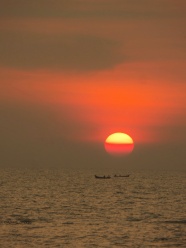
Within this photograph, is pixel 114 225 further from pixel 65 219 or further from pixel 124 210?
pixel 124 210

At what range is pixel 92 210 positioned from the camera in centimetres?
10981

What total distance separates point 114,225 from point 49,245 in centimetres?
1999

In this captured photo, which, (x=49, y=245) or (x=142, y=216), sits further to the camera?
(x=142, y=216)

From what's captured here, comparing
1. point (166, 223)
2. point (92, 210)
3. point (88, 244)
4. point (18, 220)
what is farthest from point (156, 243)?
point (92, 210)

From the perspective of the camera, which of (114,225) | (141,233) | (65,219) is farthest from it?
(65,219)

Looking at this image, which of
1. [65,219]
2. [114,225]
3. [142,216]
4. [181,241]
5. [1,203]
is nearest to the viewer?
[181,241]

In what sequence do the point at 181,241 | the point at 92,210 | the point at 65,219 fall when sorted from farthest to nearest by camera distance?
the point at 92,210 < the point at 65,219 < the point at 181,241

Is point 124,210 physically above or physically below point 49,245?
above

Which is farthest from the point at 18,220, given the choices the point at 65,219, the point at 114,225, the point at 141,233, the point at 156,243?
the point at 156,243

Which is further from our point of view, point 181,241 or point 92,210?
point 92,210

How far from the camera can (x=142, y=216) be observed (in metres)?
100

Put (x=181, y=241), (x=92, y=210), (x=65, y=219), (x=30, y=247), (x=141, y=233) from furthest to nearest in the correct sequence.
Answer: (x=92, y=210) < (x=65, y=219) < (x=141, y=233) < (x=181, y=241) < (x=30, y=247)

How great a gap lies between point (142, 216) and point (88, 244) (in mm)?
32985

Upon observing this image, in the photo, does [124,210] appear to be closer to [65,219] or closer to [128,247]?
[65,219]
